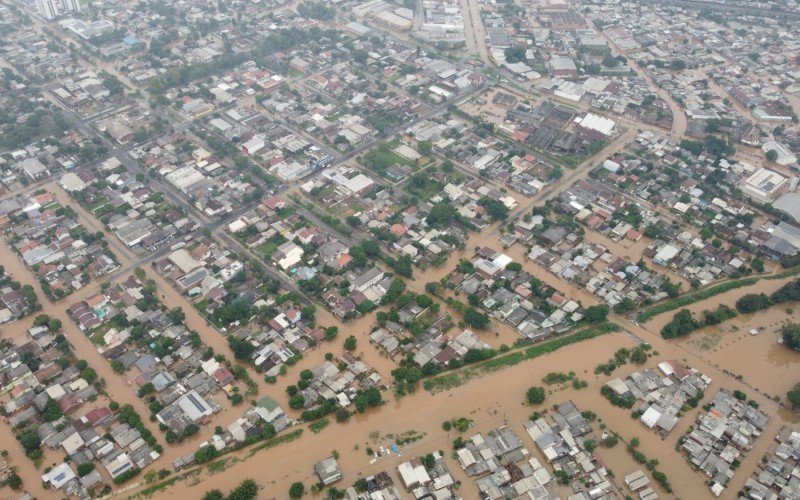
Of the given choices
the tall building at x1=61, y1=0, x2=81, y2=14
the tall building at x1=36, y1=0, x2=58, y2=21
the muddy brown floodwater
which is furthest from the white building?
the tall building at x1=36, y1=0, x2=58, y2=21

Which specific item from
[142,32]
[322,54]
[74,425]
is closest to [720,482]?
[74,425]

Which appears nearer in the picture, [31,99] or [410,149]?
[410,149]

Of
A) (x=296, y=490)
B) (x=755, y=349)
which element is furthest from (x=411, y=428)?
(x=755, y=349)

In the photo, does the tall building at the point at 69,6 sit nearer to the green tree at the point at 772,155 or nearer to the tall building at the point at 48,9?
the tall building at the point at 48,9

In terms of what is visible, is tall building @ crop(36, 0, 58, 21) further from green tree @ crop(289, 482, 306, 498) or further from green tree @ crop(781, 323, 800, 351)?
green tree @ crop(781, 323, 800, 351)

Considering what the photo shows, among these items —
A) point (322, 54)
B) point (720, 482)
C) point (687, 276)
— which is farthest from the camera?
point (322, 54)

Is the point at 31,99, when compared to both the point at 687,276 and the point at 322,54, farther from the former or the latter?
the point at 687,276

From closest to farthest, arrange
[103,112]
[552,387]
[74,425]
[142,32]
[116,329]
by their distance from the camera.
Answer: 1. [74,425]
2. [552,387]
3. [116,329]
4. [103,112]
5. [142,32]

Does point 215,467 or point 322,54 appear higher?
point 322,54
